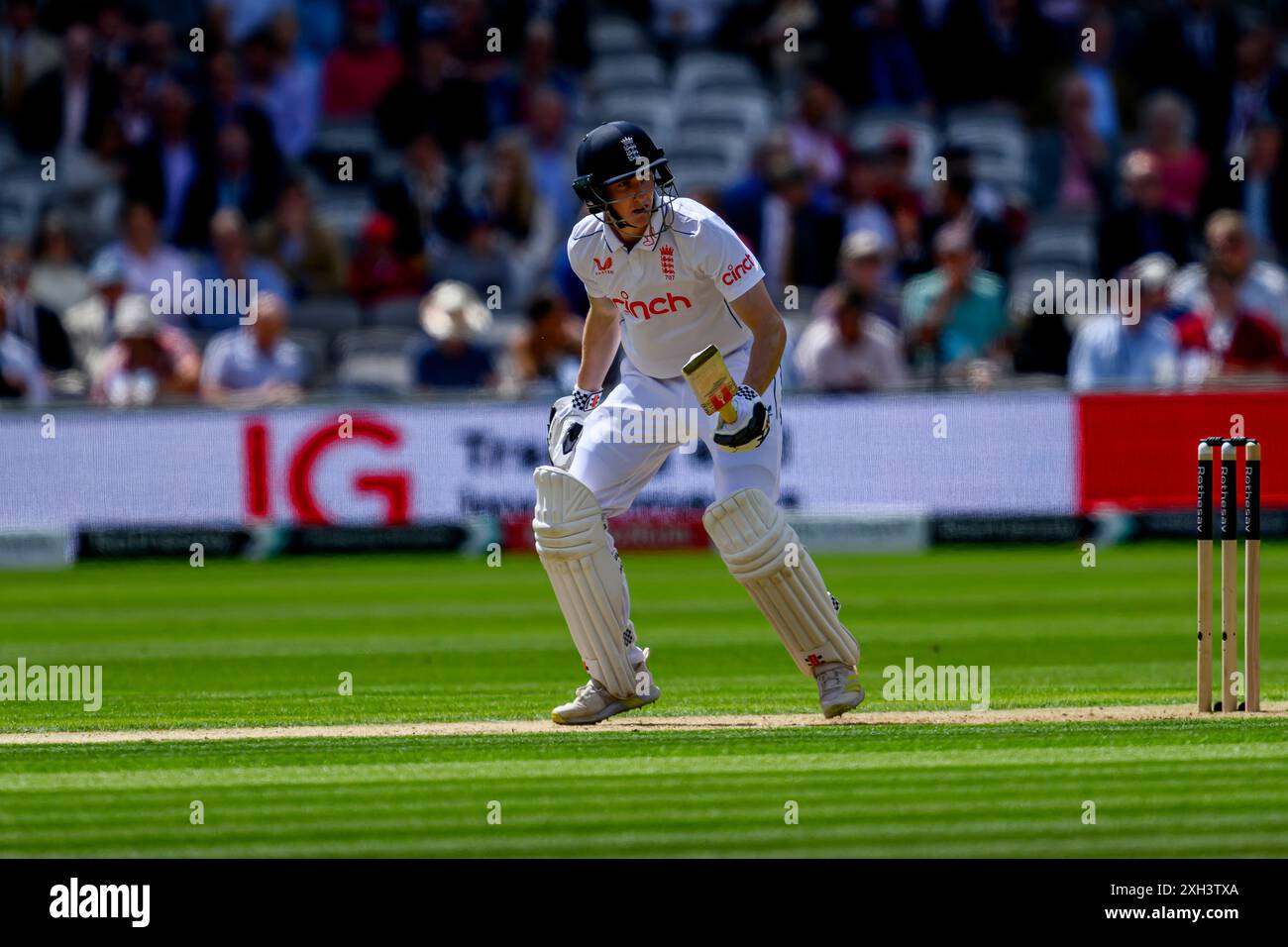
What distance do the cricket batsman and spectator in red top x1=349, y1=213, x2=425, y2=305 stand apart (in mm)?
11502

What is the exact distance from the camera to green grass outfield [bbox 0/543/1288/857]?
6715mm

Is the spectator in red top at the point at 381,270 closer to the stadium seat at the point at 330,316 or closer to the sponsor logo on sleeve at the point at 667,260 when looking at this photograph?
the stadium seat at the point at 330,316

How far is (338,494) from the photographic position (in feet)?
57.3

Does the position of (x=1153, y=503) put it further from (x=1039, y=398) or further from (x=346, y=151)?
(x=346, y=151)

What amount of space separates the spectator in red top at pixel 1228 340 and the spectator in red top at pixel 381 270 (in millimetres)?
6723

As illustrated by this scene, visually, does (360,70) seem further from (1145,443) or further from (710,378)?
(710,378)

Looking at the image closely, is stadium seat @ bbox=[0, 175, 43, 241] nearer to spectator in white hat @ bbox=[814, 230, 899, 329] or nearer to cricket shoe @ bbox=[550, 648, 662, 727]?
spectator in white hat @ bbox=[814, 230, 899, 329]

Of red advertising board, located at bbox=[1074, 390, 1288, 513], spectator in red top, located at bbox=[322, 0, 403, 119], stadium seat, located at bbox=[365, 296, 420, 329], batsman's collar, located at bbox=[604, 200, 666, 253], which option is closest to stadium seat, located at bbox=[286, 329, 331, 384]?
stadium seat, located at bbox=[365, 296, 420, 329]

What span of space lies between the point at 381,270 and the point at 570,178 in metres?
2.15

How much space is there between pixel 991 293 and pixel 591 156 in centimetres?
1058

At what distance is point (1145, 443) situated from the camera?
55.8ft

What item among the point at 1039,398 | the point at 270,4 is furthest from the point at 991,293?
the point at 270,4

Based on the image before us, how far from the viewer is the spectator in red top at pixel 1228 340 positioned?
1739 centimetres

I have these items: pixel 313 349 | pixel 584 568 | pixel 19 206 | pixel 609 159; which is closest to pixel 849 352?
pixel 313 349
